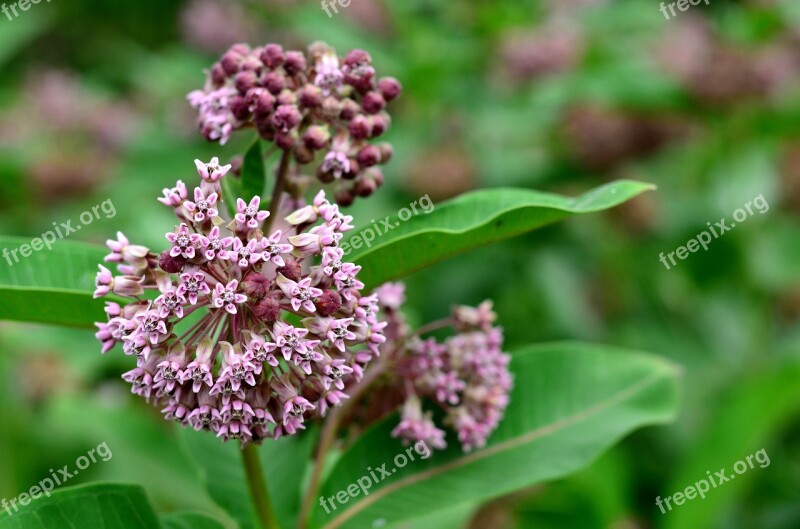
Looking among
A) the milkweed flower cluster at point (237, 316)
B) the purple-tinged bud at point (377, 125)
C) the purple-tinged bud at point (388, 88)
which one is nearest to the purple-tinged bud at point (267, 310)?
the milkweed flower cluster at point (237, 316)

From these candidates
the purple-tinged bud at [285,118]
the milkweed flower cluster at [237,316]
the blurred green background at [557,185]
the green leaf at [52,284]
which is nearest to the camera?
the milkweed flower cluster at [237,316]

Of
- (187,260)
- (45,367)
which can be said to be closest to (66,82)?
(45,367)

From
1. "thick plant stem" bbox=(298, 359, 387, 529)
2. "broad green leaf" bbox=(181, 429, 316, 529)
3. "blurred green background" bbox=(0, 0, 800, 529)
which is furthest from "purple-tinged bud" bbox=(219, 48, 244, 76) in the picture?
"blurred green background" bbox=(0, 0, 800, 529)

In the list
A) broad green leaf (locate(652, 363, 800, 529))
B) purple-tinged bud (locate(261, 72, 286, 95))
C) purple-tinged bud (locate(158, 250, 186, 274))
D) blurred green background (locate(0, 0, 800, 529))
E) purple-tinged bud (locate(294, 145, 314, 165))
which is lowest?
broad green leaf (locate(652, 363, 800, 529))

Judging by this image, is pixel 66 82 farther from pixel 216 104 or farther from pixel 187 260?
pixel 187 260

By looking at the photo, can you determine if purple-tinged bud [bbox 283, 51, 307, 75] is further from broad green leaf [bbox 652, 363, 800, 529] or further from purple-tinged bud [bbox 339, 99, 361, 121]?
broad green leaf [bbox 652, 363, 800, 529]

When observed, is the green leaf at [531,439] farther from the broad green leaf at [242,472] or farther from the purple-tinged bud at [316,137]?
the purple-tinged bud at [316,137]

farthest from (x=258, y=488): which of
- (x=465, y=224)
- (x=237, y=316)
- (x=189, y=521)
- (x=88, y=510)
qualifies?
(x=465, y=224)
